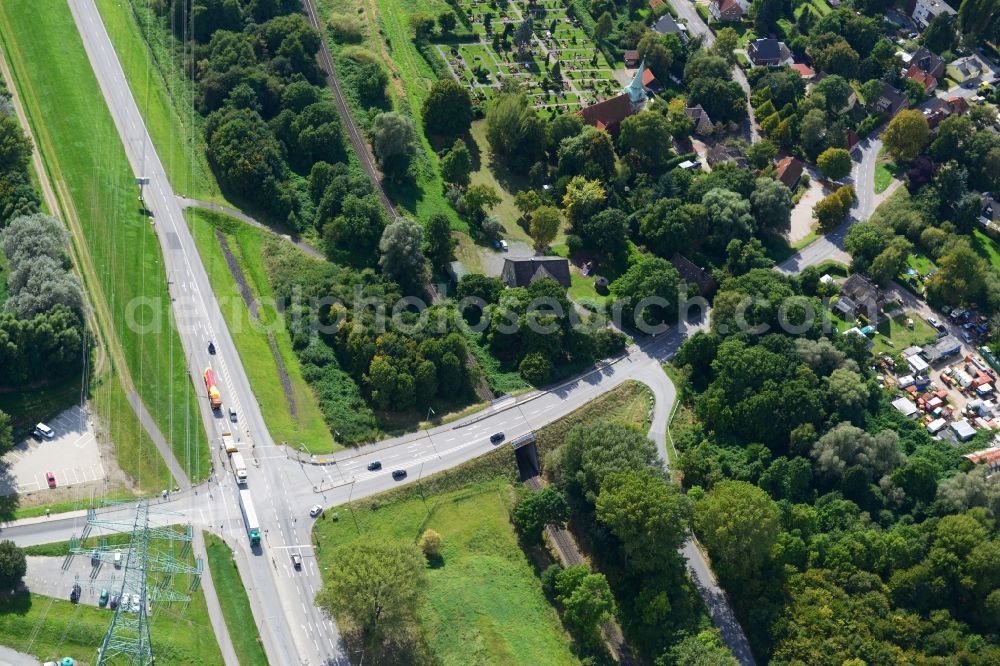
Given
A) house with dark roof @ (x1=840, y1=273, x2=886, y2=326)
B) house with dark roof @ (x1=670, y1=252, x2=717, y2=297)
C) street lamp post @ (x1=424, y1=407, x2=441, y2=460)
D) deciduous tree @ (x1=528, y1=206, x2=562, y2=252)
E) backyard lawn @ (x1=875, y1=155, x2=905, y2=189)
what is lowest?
house with dark roof @ (x1=840, y1=273, x2=886, y2=326)

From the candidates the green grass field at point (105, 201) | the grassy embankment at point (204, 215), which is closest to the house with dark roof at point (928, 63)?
the grassy embankment at point (204, 215)

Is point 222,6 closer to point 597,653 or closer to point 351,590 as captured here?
point 351,590

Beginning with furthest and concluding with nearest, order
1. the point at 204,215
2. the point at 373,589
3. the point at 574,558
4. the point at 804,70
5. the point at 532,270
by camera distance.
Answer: the point at 804,70 < the point at 532,270 < the point at 204,215 < the point at 574,558 < the point at 373,589

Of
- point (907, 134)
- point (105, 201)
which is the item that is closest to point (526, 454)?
point (105, 201)

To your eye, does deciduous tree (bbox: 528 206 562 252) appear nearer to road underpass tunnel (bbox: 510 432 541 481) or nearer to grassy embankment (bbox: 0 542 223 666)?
road underpass tunnel (bbox: 510 432 541 481)

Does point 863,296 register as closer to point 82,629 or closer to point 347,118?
point 347,118

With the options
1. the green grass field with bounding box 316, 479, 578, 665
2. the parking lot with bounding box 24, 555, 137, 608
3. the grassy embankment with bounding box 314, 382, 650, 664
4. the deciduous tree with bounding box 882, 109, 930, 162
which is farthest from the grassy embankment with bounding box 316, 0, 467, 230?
Result: the deciduous tree with bounding box 882, 109, 930, 162
